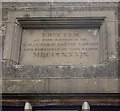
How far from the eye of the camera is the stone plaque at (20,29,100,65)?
18.9ft

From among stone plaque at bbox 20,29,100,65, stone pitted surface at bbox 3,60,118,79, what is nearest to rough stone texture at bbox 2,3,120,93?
stone pitted surface at bbox 3,60,118,79

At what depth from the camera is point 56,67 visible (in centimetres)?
561

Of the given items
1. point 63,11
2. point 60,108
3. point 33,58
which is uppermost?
point 63,11

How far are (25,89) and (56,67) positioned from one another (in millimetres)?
547

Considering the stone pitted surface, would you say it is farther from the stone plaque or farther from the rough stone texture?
the stone plaque

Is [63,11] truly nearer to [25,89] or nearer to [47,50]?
[47,50]

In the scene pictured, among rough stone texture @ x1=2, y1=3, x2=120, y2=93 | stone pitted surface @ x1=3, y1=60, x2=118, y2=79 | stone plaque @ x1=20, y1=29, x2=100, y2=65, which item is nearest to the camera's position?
rough stone texture @ x1=2, y1=3, x2=120, y2=93

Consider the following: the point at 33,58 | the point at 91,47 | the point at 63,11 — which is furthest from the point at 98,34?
the point at 33,58

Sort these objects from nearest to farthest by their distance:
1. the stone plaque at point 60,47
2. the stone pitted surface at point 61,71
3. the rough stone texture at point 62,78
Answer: the rough stone texture at point 62,78, the stone pitted surface at point 61,71, the stone plaque at point 60,47

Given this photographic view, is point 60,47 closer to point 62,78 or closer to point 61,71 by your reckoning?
point 61,71

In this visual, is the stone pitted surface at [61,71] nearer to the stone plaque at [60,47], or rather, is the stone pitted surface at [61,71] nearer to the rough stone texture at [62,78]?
the rough stone texture at [62,78]

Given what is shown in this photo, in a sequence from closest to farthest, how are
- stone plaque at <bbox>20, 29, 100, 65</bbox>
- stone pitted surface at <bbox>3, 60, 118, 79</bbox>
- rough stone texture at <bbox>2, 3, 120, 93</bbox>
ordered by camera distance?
rough stone texture at <bbox>2, 3, 120, 93</bbox> → stone pitted surface at <bbox>3, 60, 118, 79</bbox> → stone plaque at <bbox>20, 29, 100, 65</bbox>

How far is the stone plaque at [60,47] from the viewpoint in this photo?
227 inches

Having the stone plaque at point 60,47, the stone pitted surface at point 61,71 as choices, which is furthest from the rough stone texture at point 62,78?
the stone plaque at point 60,47
